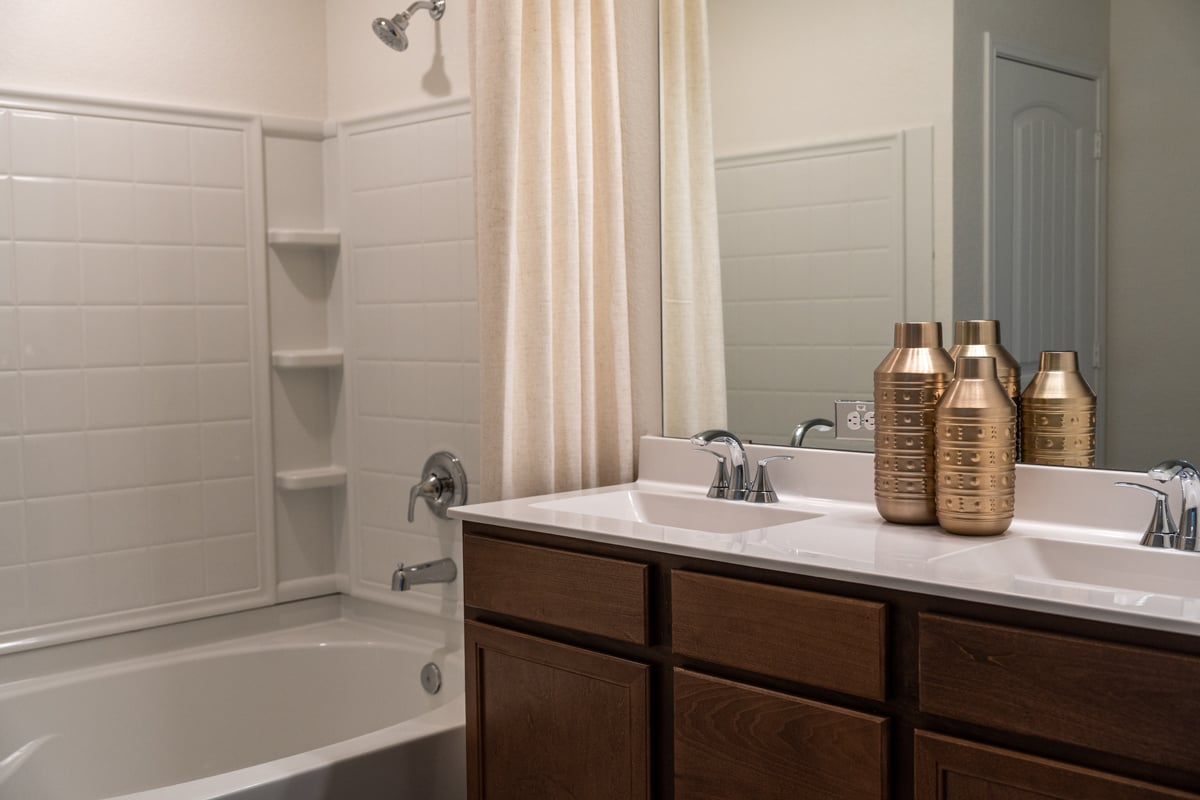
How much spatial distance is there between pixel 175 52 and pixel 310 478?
43.3 inches

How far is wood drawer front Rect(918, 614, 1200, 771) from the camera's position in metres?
1.18

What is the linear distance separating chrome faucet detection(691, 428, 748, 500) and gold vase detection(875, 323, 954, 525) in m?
0.33

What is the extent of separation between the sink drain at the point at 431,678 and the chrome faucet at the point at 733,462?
36.3 inches

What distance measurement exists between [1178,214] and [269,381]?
215cm

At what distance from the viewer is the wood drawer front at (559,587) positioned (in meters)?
1.74

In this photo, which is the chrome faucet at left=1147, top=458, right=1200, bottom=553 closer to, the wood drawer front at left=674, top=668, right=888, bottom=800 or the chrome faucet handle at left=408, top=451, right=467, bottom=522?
the wood drawer front at left=674, top=668, right=888, bottom=800

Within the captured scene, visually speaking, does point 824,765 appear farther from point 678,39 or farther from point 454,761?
point 678,39

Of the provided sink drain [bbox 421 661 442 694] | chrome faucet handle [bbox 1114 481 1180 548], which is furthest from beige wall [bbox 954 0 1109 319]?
sink drain [bbox 421 661 442 694]

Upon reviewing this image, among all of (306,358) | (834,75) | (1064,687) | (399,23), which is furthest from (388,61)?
(1064,687)

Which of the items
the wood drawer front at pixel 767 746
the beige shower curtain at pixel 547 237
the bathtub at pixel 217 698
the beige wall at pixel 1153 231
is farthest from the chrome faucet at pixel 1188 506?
the bathtub at pixel 217 698

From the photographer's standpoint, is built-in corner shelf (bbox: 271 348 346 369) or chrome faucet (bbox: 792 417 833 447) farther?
built-in corner shelf (bbox: 271 348 346 369)

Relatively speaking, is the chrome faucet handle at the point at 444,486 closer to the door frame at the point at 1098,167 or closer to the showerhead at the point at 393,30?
the showerhead at the point at 393,30

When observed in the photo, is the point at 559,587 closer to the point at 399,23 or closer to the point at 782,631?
the point at 782,631

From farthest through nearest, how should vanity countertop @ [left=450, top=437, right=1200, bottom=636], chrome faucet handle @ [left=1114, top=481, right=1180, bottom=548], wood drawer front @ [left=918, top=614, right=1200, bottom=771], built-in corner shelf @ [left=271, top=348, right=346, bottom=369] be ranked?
built-in corner shelf @ [left=271, top=348, right=346, bottom=369]
chrome faucet handle @ [left=1114, top=481, right=1180, bottom=548]
vanity countertop @ [left=450, top=437, right=1200, bottom=636]
wood drawer front @ [left=918, top=614, right=1200, bottom=771]
